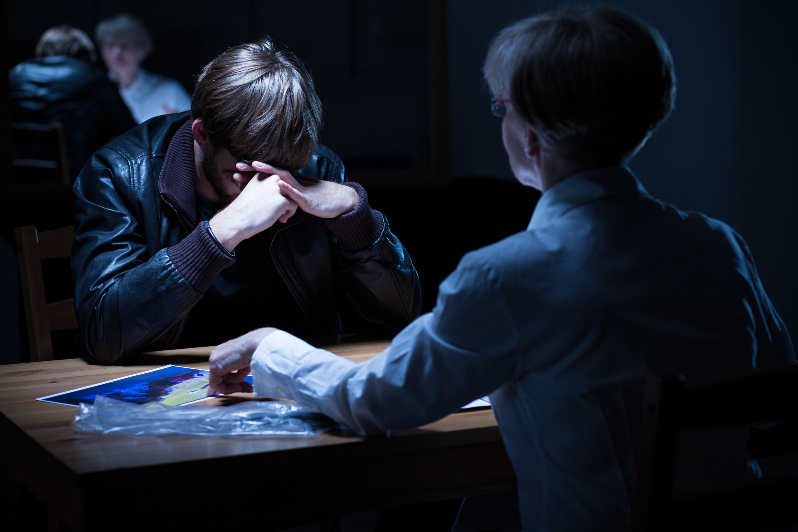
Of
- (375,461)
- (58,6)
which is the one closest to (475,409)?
(375,461)

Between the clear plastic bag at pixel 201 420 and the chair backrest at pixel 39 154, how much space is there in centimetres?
190

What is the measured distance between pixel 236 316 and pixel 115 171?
0.40 m

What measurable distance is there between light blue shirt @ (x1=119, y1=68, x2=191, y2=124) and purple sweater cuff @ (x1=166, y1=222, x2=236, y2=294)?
1.83m

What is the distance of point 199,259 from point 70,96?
6.43ft

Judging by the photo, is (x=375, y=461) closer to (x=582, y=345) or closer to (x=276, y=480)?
(x=276, y=480)

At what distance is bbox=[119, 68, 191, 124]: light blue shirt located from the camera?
312cm

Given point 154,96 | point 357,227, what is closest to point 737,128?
point 154,96

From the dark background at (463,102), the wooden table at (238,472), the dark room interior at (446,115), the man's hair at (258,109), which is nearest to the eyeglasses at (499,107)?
the wooden table at (238,472)

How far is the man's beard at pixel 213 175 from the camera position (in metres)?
1.62

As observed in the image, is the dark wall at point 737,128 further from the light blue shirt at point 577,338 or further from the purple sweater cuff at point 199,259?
the light blue shirt at point 577,338

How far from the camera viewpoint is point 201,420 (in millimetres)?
1083

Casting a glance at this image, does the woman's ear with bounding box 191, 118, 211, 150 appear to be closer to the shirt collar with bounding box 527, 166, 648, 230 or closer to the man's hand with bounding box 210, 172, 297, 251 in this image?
the man's hand with bounding box 210, 172, 297, 251

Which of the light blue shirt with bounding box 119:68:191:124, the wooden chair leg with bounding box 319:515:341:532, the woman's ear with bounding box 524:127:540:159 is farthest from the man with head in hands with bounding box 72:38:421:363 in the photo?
the light blue shirt with bounding box 119:68:191:124

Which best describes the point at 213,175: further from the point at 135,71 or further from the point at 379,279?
the point at 135,71
